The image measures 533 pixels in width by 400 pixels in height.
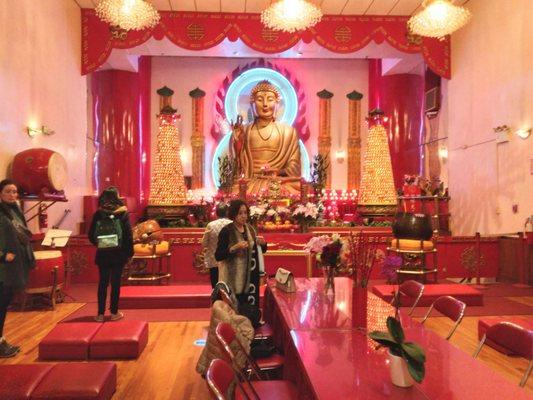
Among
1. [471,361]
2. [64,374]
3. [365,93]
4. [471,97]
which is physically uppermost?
[365,93]

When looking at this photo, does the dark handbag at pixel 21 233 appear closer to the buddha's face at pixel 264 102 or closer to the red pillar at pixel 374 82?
the buddha's face at pixel 264 102

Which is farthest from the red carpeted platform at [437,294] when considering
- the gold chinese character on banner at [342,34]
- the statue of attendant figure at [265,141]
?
the statue of attendant figure at [265,141]

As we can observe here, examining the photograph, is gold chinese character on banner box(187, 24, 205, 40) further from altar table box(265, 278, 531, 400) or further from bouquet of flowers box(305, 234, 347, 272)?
altar table box(265, 278, 531, 400)

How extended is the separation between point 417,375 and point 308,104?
11.2m

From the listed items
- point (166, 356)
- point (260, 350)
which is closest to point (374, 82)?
point (166, 356)

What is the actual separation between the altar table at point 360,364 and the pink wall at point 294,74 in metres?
9.48

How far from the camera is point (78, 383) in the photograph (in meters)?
2.85

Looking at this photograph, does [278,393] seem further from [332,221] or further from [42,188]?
[332,221]

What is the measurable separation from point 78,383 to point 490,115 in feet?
24.6

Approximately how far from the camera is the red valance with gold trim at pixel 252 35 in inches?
345

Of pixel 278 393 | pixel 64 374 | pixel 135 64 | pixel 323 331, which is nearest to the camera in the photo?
pixel 278 393

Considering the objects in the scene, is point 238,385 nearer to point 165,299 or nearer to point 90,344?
point 90,344

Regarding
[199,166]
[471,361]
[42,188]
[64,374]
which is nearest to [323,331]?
[471,361]

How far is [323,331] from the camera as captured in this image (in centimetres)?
256
